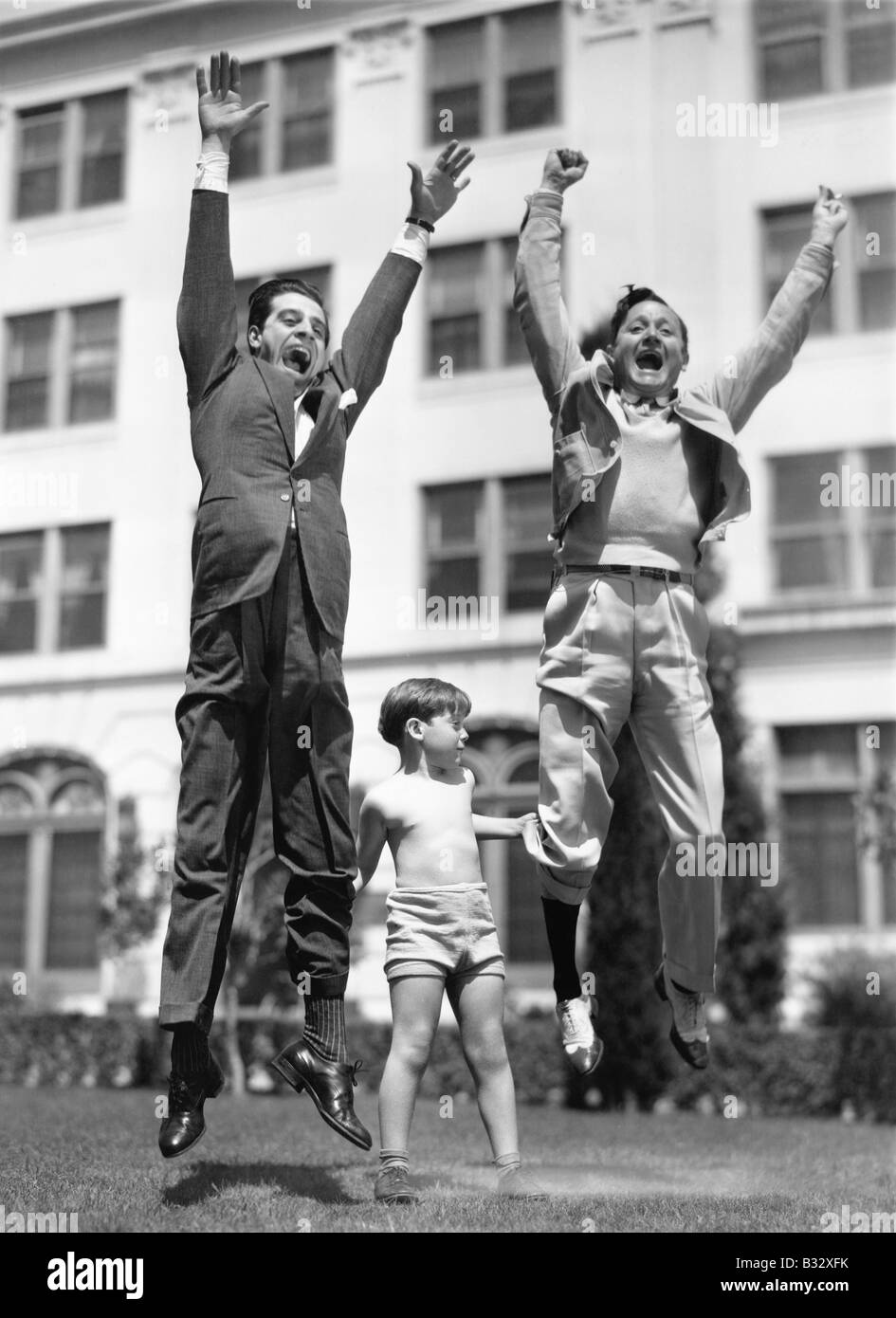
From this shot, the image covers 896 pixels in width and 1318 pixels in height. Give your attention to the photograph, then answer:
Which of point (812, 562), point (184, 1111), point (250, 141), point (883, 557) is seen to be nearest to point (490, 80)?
point (250, 141)

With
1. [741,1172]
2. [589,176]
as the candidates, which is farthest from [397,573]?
[741,1172]

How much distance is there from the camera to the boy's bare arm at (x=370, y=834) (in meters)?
4.51

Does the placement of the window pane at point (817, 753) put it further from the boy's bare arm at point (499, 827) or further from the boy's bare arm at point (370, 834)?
the boy's bare arm at point (370, 834)

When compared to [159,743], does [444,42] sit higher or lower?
higher

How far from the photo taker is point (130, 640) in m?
17.1

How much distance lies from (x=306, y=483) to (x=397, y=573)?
37.8 ft

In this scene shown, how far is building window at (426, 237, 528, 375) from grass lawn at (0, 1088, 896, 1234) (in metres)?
10.0

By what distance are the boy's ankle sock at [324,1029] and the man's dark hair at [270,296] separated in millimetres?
2035

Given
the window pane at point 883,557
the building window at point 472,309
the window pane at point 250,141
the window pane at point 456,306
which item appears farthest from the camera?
the window pane at point 250,141

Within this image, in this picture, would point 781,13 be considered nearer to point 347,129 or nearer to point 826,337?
point 826,337

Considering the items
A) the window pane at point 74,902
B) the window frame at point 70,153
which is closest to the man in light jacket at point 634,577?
the window pane at point 74,902

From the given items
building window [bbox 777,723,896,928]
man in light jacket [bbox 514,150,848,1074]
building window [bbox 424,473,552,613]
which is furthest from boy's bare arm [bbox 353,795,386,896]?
building window [bbox 424,473,552,613]

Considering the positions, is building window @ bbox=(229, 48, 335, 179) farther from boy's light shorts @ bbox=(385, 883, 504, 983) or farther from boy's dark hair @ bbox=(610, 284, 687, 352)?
boy's light shorts @ bbox=(385, 883, 504, 983)

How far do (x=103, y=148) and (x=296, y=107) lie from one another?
2411mm
